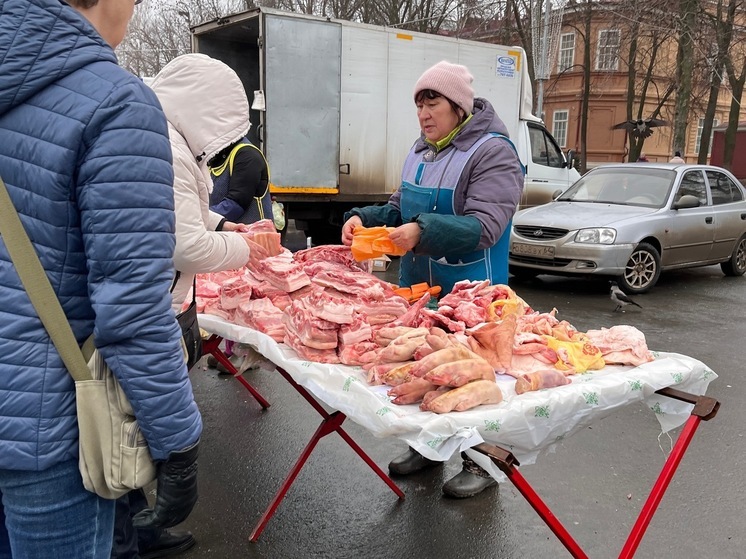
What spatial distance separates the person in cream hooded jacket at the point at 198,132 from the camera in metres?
2.17

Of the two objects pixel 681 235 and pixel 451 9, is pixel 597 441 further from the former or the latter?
pixel 451 9

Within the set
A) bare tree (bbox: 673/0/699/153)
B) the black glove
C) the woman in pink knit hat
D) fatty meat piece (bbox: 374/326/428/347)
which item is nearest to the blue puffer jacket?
the black glove

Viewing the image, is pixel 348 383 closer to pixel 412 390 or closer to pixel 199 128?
pixel 412 390

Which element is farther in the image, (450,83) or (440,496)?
(440,496)

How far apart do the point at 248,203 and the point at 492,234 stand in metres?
2.40

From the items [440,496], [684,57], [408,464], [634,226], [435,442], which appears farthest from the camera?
[684,57]

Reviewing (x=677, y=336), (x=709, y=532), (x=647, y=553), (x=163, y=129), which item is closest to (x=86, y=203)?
(x=163, y=129)

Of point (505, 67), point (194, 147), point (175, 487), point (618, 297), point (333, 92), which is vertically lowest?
point (618, 297)

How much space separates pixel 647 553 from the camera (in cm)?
300

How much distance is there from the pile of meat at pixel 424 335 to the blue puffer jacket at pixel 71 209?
1.00 m

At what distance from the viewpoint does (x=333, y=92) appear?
9.63 m

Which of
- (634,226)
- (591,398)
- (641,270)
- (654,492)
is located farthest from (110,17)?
(641,270)

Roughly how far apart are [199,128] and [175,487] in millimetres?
1304

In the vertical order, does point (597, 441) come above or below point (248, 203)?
below
